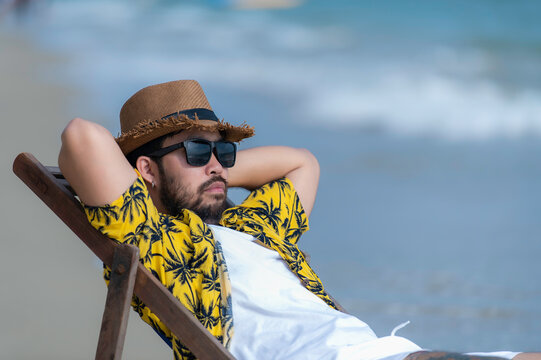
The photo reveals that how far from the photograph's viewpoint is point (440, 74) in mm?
16594

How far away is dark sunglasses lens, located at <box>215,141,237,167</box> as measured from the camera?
8.41 ft

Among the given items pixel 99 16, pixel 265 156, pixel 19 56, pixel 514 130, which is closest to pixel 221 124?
pixel 265 156

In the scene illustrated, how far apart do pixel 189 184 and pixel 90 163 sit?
0.52 m

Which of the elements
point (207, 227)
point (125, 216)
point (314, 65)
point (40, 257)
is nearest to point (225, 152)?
point (207, 227)

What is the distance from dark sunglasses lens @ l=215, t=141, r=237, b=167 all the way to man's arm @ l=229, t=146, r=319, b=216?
0.28 meters

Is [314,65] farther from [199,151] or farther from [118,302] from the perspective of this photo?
[118,302]

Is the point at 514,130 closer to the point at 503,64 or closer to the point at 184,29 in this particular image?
the point at 503,64

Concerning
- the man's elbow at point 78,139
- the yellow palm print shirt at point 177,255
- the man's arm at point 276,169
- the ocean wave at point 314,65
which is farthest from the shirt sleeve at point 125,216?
the ocean wave at point 314,65

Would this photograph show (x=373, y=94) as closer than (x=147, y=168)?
No

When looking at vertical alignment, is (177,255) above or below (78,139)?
below

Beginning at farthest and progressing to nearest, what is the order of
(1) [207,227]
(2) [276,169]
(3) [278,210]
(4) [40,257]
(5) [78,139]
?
1. (4) [40,257]
2. (2) [276,169]
3. (3) [278,210]
4. (1) [207,227]
5. (5) [78,139]

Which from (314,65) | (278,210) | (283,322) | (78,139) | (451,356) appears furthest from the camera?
(314,65)

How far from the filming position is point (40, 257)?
26.3 feet

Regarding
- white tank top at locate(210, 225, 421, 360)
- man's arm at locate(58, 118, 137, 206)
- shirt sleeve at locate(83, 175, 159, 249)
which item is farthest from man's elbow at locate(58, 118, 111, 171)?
white tank top at locate(210, 225, 421, 360)
